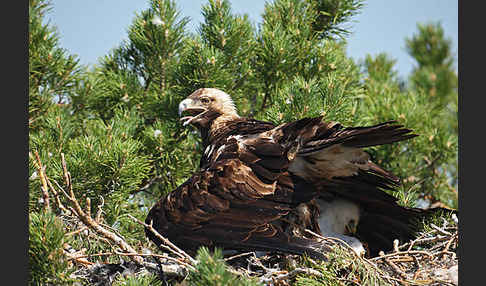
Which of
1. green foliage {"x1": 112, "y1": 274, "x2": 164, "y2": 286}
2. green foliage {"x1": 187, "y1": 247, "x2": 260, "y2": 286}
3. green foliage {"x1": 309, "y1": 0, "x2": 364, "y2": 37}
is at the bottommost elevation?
green foliage {"x1": 112, "y1": 274, "x2": 164, "y2": 286}

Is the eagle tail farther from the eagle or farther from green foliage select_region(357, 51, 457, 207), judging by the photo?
green foliage select_region(357, 51, 457, 207)

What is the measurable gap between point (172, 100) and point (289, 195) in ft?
4.73

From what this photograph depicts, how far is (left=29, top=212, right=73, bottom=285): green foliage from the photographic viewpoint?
2529 mm

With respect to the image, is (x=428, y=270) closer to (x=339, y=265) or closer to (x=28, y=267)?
(x=339, y=265)

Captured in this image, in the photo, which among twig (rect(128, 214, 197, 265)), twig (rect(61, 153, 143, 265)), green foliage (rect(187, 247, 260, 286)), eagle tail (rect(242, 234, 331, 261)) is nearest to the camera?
green foliage (rect(187, 247, 260, 286))

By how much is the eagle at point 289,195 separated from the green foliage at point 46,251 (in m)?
0.69

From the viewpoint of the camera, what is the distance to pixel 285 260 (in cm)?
338

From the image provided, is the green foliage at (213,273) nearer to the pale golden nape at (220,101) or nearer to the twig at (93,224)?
the twig at (93,224)

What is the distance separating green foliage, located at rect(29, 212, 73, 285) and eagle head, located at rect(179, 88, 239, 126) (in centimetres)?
168

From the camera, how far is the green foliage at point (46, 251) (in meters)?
2.53

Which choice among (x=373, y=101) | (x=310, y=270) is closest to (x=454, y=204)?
(x=373, y=101)

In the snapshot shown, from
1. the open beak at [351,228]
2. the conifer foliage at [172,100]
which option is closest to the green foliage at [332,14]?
the conifer foliage at [172,100]

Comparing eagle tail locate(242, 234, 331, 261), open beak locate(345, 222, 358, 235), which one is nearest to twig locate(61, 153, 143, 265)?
eagle tail locate(242, 234, 331, 261)

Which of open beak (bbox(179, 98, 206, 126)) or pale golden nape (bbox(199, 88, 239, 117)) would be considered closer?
open beak (bbox(179, 98, 206, 126))
